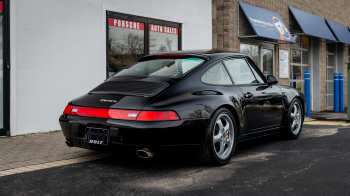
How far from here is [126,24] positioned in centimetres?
908

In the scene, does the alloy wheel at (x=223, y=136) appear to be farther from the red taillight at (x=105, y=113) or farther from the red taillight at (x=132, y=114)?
the red taillight at (x=105, y=113)

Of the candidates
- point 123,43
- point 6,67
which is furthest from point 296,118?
point 6,67

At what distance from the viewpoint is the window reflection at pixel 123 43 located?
879 centimetres

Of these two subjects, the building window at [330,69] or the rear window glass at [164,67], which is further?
the building window at [330,69]

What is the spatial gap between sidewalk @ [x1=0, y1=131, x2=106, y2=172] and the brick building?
6.65 metres

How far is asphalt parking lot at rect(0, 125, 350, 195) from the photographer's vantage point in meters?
3.57

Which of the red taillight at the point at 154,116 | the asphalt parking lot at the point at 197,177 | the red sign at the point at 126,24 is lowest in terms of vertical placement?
the asphalt parking lot at the point at 197,177

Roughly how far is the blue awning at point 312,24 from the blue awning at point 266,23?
4.13ft

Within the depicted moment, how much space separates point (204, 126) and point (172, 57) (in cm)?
118

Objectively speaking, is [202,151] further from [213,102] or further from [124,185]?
[124,185]

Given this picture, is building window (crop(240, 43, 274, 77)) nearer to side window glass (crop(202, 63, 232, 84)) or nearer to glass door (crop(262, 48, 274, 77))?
glass door (crop(262, 48, 274, 77))

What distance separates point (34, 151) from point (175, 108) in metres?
2.61

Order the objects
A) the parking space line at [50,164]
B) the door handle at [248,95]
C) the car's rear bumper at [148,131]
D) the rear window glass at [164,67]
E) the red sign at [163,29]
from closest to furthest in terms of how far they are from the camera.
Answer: the car's rear bumper at [148,131], the parking space line at [50,164], the rear window glass at [164,67], the door handle at [248,95], the red sign at [163,29]

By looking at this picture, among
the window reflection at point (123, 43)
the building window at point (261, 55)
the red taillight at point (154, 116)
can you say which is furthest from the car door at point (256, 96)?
the building window at point (261, 55)
